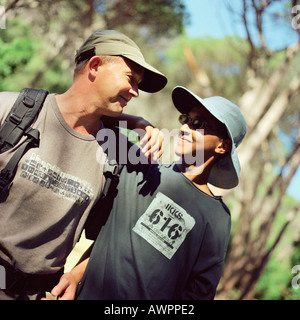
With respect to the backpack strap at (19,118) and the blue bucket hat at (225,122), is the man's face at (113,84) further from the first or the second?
the blue bucket hat at (225,122)

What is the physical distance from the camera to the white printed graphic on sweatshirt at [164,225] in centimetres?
201

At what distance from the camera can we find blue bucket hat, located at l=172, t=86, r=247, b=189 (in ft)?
7.50

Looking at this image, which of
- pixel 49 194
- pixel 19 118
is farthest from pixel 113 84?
pixel 49 194

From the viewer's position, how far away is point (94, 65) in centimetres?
192

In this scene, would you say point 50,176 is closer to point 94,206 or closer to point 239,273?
point 94,206

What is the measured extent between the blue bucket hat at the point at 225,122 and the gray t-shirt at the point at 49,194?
0.77 metres

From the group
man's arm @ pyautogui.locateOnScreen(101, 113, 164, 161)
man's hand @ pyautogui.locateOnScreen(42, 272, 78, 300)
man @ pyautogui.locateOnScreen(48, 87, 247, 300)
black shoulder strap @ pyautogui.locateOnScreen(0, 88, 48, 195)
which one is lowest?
man's hand @ pyautogui.locateOnScreen(42, 272, 78, 300)

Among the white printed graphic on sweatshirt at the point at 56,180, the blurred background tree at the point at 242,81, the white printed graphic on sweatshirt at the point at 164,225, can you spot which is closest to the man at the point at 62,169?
the white printed graphic on sweatshirt at the point at 56,180

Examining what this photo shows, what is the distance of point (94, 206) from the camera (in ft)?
6.44

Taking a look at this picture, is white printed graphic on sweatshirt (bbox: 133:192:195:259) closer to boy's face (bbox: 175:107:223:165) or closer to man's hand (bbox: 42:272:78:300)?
boy's face (bbox: 175:107:223:165)

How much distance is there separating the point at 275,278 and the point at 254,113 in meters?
6.16

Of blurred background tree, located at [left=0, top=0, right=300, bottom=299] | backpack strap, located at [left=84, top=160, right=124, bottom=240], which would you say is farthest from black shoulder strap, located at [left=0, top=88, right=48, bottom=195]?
blurred background tree, located at [left=0, top=0, right=300, bottom=299]

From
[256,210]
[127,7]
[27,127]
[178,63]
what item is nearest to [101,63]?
[27,127]
